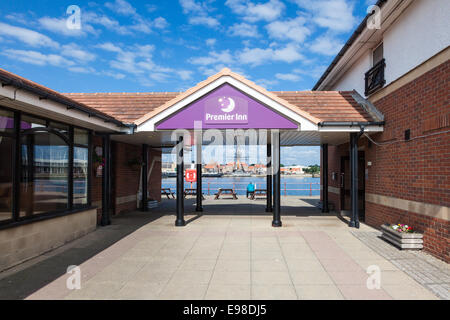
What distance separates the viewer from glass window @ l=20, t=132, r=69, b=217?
21.8 feet

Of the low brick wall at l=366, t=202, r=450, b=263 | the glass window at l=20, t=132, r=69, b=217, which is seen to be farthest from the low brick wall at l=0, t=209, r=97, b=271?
the low brick wall at l=366, t=202, r=450, b=263

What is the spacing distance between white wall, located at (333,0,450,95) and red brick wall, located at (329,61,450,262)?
51 cm

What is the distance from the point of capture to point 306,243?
780cm

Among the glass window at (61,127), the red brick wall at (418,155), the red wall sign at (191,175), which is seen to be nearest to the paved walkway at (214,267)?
the red brick wall at (418,155)

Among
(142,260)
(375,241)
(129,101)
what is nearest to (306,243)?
(375,241)

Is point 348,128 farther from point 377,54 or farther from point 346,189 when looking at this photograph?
point 346,189

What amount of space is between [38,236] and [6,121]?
8.25 feet

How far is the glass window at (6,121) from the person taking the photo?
584 centimetres

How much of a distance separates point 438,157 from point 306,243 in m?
3.54

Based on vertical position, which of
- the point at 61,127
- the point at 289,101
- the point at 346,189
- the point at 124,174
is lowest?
the point at 346,189

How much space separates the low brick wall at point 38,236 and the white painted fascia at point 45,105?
7.83 ft

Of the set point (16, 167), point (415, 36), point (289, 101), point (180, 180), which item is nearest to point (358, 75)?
point (289, 101)

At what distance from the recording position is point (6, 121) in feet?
19.6
